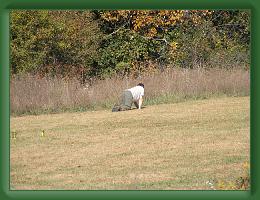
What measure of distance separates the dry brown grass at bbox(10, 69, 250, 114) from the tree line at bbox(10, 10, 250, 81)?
512 millimetres

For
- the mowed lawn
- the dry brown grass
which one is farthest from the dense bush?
the mowed lawn

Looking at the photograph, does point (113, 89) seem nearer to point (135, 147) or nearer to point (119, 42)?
point (119, 42)

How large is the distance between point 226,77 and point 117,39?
7.93 feet

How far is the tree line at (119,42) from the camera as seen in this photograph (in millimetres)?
11023

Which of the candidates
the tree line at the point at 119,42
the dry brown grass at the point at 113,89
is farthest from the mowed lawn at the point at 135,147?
the tree line at the point at 119,42

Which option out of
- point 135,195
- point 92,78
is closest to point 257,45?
point 135,195

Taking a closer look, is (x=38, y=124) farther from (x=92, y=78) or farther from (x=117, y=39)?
(x=117, y=39)

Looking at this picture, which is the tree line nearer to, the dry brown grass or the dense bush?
the dense bush

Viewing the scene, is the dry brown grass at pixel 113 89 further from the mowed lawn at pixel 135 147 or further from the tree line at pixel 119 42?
the tree line at pixel 119 42

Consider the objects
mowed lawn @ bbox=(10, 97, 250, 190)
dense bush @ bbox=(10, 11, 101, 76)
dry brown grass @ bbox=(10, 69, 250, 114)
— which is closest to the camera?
mowed lawn @ bbox=(10, 97, 250, 190)

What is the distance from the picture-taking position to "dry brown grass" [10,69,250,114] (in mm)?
9453
